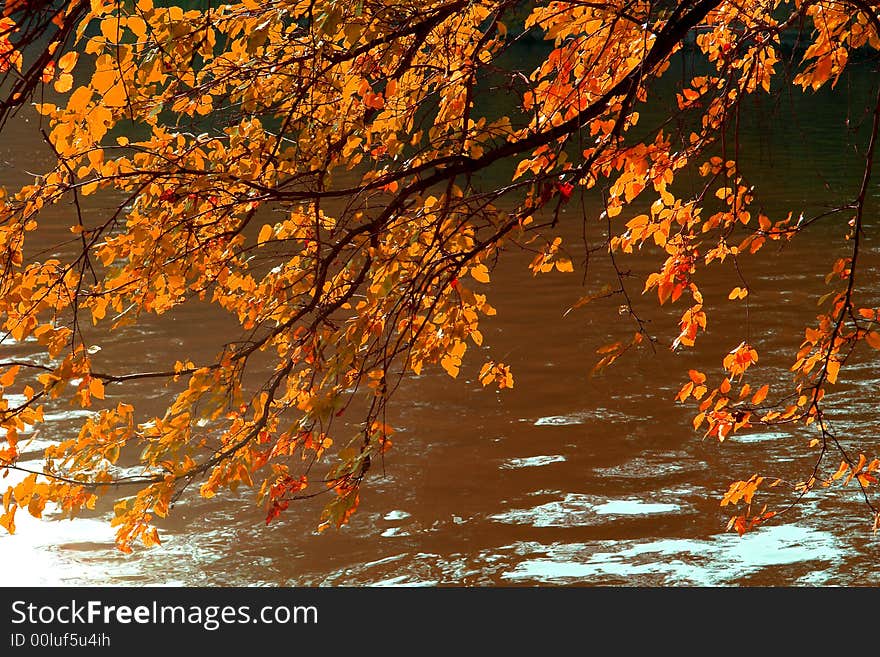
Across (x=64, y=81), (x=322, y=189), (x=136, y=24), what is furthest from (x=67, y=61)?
(x=322, y=189)

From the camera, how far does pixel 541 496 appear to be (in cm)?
710

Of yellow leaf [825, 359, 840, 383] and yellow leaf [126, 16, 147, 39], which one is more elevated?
yellow leaf [126, 16, 147, 39]

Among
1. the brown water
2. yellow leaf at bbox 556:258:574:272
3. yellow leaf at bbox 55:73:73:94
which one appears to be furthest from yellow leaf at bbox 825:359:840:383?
yellow leaf at bbox 55:73:73:94

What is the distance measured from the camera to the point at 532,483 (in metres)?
7.30

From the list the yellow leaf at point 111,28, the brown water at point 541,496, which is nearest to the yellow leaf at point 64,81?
the yellow leaf at point 111,28

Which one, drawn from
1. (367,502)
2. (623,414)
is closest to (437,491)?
(367,502)

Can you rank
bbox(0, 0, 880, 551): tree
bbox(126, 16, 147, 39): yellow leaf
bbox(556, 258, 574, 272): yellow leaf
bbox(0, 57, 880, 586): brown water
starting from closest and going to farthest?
bbox(126, 16, 147, 39): yellow leaf → bbox(0, 0, 880, 551): tree → bbox(556, 258, 574, 272): yellow leaf → bbox(0, 57, 880, 586): brown water

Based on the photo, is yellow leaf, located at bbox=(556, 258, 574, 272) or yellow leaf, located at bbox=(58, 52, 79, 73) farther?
yellow leaf, located at bbox=(556, 258, 574, 272)

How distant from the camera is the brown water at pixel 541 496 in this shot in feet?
20.0

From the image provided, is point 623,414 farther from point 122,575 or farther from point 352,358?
point 352,358

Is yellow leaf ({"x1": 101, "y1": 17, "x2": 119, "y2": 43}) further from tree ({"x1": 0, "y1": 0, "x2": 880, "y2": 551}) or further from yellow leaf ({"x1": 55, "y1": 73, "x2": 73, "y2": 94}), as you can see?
yellow leaf ({"x1": 55, "y1": 73, "x2": 73, "y2": 94})

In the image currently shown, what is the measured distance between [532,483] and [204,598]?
8.26 feet

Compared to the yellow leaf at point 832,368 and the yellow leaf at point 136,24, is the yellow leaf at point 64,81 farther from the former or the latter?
the yellow leaf at point 832,368

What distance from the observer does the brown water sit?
611 centimetres
